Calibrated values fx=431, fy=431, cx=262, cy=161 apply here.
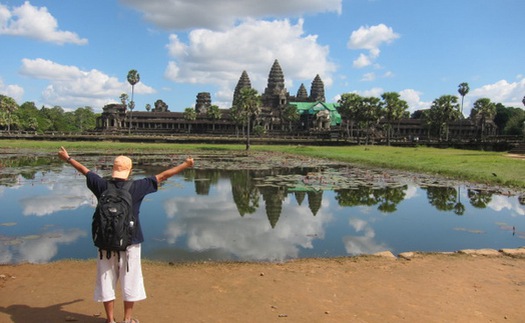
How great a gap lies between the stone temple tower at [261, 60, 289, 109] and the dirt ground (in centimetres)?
10138

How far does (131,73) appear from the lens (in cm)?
9269

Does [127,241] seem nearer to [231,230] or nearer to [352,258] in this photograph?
[352,258]

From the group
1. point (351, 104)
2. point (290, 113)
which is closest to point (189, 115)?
point (290, 113)

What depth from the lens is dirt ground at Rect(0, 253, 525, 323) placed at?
537cm

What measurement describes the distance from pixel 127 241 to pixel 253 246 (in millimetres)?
4888

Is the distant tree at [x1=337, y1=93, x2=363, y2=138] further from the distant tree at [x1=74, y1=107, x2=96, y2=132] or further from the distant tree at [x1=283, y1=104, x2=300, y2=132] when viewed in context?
the distant tree at [x1=74, y1=107, x2=96, y2=132]

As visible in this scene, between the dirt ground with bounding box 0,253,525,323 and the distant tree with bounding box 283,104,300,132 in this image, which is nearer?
the dirt ground with bounding box 0,253,525,323

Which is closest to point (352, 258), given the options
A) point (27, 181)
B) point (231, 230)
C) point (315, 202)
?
point (231, 230)

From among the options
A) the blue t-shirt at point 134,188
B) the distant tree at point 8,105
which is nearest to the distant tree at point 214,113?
the distant tree at point 8,105

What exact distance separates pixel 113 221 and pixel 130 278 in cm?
76

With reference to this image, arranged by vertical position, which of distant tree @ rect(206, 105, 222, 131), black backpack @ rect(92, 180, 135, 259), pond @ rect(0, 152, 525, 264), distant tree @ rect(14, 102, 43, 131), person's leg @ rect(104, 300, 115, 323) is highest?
distant tree @ rect(206, 105, 222, 131)

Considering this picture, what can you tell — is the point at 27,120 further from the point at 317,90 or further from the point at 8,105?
the point at 317,90

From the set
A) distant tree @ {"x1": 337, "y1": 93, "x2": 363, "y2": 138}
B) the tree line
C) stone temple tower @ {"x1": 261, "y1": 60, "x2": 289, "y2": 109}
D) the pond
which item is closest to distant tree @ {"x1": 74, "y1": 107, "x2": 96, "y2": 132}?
the tree line

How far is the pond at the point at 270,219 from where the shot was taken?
8.88 metres
